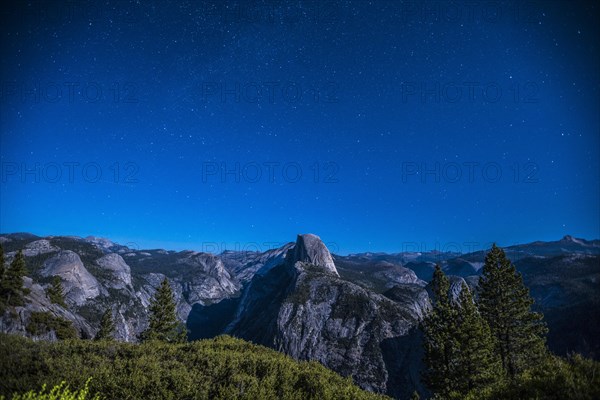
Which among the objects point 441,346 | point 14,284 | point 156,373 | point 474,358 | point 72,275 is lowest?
point 72,275

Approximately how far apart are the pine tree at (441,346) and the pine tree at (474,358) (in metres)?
0.61

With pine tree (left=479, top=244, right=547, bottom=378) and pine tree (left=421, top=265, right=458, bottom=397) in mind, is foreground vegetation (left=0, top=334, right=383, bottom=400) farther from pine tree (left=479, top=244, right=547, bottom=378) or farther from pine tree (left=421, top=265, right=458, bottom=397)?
pine tree (left=479, top=244, right=547, bottom=378)

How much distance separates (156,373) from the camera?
10.5 metres

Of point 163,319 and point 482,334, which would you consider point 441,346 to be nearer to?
point 482,334

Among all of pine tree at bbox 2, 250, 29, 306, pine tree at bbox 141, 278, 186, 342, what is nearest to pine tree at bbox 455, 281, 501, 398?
pine tree at bbox 141, 278, 186, 342

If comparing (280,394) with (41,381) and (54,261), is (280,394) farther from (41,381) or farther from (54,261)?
(54,261)

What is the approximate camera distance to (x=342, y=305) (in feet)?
416

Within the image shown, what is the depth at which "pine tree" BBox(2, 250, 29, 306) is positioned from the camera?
4275 cm

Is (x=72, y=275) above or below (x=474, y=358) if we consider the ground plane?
below

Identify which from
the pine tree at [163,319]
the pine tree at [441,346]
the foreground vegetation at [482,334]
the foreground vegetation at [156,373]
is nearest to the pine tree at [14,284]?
the pine tree at [163,319]

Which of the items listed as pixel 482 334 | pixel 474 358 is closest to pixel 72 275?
pixel 474 358

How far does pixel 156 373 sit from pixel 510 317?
37.9m

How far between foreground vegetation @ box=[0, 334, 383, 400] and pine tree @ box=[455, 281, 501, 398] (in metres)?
21.2

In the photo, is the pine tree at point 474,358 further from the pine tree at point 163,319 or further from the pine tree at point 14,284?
the pine tree at point 14,284
